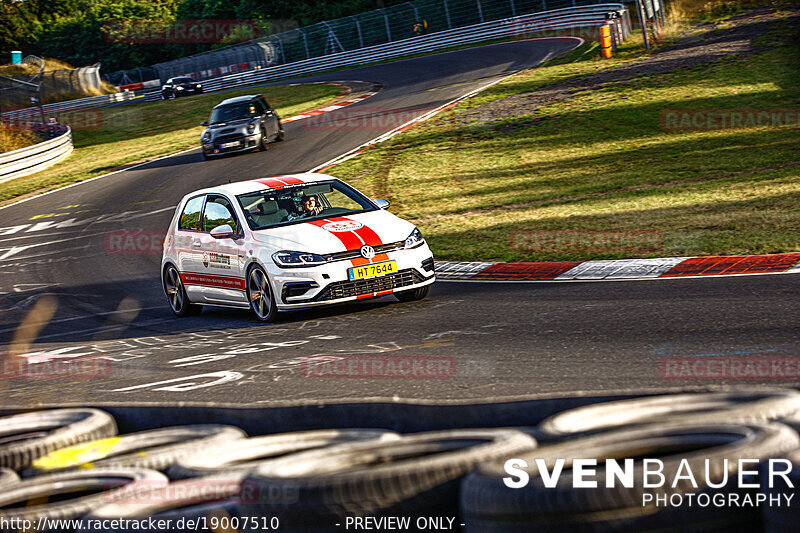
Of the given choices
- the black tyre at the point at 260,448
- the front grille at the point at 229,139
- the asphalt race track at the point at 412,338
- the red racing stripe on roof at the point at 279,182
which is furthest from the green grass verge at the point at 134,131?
the black tyre at the point at 260,448

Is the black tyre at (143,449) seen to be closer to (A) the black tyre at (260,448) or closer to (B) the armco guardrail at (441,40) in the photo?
(A) the black tyre at (260,448)

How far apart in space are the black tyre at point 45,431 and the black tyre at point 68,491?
498mm

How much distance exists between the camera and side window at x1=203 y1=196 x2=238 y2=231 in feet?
36.9

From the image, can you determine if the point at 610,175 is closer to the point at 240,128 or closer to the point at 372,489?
the point at 240,128

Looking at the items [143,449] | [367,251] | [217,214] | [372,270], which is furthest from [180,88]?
[143,449]

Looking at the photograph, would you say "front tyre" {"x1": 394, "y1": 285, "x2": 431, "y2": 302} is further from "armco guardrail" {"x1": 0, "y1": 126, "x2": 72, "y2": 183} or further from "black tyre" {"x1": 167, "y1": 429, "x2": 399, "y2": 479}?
"armco guardrail" {"x1": 0, "y1": 126, "x2": 72, "y2": 183}

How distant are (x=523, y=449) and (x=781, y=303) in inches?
196

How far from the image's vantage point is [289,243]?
34.0 ft

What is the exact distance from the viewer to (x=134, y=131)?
41562 mm

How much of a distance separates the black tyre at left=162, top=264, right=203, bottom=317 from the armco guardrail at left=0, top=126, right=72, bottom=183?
20501 mm

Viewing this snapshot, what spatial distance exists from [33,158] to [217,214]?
23.7m

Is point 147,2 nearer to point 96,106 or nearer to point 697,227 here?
point 96,106

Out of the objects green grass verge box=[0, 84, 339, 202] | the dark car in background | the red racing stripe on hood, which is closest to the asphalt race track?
the red racing stripe on hood

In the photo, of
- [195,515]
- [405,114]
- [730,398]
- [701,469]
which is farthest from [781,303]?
[405,114]
